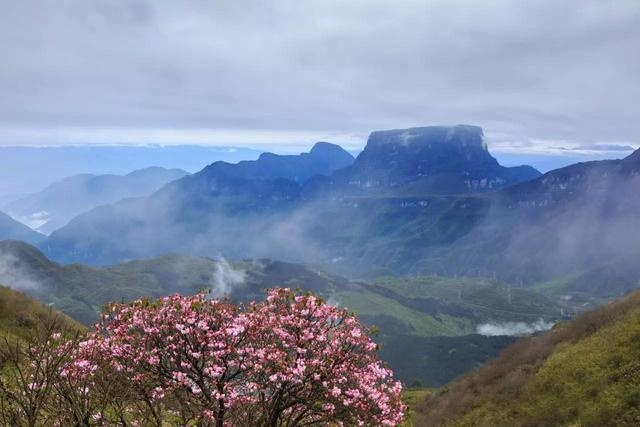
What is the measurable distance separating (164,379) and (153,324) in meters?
1.96

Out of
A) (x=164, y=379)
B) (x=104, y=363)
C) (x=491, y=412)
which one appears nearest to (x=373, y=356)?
(x=164, y=379)

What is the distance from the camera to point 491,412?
36062 millimetres

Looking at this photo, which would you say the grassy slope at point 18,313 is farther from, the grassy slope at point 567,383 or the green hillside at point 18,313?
the grassy slope at point 567,383

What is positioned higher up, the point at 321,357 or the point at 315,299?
the point at 315,299

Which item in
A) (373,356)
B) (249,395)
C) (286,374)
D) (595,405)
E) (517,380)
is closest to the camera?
(286,374)

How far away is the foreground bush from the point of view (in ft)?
50.9

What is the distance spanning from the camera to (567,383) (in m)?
31.3

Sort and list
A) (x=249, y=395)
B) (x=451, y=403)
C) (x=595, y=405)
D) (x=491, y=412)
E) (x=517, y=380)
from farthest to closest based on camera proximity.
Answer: (x=451, y=403), (x=517, y=380), (x=491, y=412), (x=595, y=405), (x=249, y=395)

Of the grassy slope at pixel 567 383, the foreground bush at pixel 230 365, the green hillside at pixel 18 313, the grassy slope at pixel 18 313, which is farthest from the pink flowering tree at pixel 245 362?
the green hillside at pixel 18 313

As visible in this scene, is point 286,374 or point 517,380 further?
point 517,380

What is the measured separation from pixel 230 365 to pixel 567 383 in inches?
970

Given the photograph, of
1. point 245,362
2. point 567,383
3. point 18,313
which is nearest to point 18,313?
point 18,313

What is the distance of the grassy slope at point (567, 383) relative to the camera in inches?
1049

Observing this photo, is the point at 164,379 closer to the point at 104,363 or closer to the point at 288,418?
the point at 104,363
